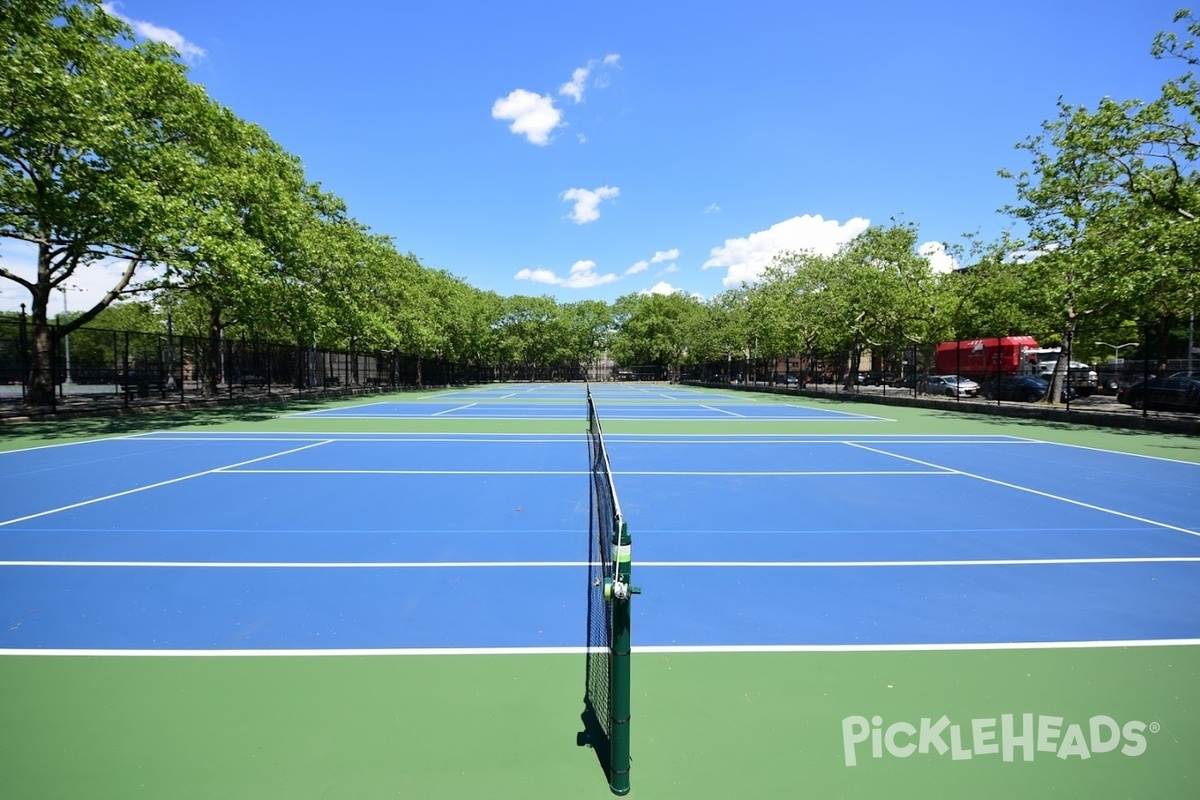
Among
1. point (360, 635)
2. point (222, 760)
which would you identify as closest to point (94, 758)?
point (222, 760)

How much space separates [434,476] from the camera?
1123 centimetres

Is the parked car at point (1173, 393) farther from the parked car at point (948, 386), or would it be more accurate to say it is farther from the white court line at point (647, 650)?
the white court line at point (647, 650)

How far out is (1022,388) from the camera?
99.0 ft

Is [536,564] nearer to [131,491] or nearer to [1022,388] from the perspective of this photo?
[131,491]

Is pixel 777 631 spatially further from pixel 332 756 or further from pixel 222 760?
pixel 222 760

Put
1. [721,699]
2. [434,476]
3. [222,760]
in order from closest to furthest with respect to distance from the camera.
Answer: [222,760], [721,699], [434,476]

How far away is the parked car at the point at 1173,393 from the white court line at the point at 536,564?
19.2 m

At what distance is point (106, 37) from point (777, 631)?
29.1m

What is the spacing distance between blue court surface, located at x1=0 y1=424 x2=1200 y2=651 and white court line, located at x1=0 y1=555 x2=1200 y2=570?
0.12ft

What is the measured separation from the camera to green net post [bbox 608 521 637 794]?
283 cm

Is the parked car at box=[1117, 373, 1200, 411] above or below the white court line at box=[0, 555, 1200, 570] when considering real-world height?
above

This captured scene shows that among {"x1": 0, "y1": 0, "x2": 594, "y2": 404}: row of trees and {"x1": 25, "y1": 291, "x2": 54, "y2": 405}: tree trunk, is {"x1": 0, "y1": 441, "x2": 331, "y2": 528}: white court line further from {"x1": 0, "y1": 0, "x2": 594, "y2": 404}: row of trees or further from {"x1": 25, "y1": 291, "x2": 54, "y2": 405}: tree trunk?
{"x1": 25, "y1": 291, "x2": 54, "y2": 405}: tree trunk

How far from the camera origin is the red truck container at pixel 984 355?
41.0 m

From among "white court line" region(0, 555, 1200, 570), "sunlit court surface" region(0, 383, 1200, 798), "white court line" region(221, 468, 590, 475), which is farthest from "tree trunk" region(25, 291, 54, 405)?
"white court line" region(0, 555, 1200, 570)
